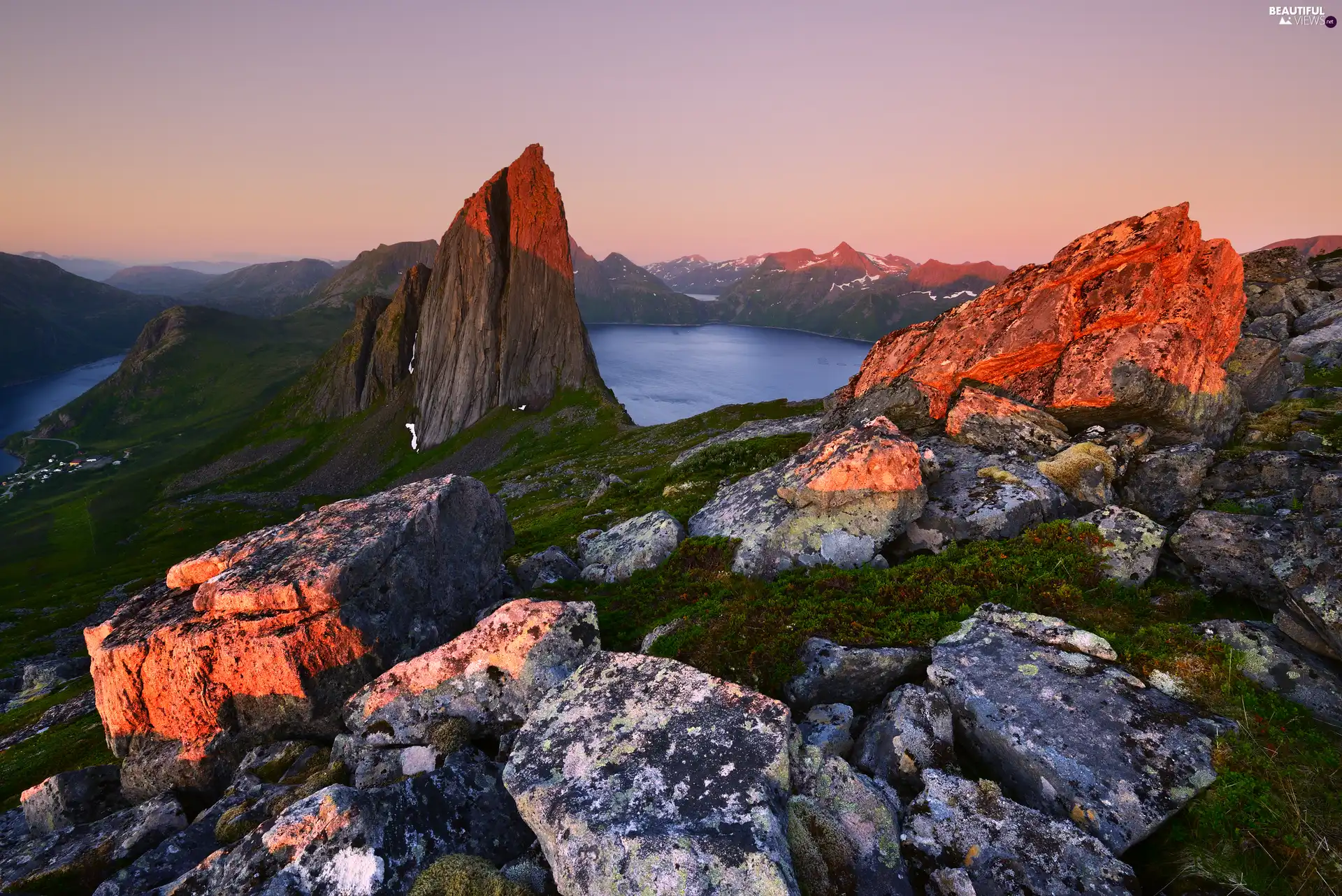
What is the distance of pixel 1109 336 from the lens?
21094mm

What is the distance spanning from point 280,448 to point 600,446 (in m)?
96.0

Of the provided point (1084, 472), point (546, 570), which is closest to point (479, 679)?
point (546, 570)

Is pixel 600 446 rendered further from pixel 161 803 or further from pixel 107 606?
pixel 161 803

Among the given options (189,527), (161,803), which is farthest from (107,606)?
(161,803)

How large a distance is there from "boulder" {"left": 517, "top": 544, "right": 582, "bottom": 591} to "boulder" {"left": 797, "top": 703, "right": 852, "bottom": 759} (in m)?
10.4

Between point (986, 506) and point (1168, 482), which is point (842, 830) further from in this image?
point (1168, 482)

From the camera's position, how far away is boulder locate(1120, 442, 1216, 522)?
619 inches

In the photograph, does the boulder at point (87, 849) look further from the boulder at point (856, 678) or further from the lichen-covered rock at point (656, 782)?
the boulder at point (856, 678)

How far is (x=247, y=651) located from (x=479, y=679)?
18.9 ft

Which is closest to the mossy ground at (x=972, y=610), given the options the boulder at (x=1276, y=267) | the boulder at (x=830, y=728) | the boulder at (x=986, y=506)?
the boulder at (x=830, y=728)

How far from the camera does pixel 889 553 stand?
54.0 ft

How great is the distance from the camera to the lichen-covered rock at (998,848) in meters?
6.66

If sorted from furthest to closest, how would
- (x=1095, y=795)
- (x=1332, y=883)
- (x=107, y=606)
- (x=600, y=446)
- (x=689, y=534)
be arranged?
1. (x=600, y=446)
2. (x=107, y=606)
3. (x=689, y=534)
4. (x=1095, y=795)
5. (x=1332, y=883)

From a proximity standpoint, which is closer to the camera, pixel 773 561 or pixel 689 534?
pixel 773 561
